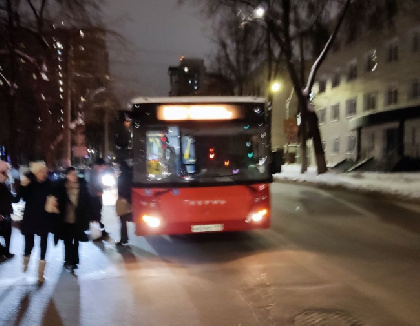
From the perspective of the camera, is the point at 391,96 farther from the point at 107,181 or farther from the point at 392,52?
the point at 107,181

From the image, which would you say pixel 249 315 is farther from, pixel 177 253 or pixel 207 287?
pixel 177 253

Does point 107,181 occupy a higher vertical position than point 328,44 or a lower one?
lower

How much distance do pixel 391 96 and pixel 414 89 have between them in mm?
2851

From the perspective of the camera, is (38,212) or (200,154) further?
(200,154)

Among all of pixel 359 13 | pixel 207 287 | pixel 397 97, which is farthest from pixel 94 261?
pixel 397 97

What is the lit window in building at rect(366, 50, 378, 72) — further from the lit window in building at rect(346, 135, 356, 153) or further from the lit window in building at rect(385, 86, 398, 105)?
the lit window in building at rect(346, 135, 356, 153)

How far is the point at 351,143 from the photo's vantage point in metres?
44.6

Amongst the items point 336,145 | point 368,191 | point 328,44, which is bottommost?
point 368,191

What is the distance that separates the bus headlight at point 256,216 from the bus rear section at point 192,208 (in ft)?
0.22

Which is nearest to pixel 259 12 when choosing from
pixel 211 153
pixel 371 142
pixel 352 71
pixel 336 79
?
pixel 371 142

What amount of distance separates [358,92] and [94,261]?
38.1 metres

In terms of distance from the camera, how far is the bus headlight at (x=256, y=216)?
31.1 ft

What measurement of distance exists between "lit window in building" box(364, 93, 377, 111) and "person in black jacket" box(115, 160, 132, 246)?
1353 inches

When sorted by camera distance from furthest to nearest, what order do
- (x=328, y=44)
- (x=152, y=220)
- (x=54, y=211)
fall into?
(x=328, y=44)
(x=152, y=220)
(x=54, y=211)
